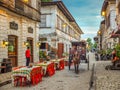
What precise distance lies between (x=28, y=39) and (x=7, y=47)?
6.33 metres

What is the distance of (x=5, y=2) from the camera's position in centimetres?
2025

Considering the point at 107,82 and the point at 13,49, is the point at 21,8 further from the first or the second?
the point at 107,82

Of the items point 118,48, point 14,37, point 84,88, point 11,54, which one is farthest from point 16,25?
point 84,88

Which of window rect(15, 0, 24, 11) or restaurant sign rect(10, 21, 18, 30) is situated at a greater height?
window rect(15, 0, 24, 11)

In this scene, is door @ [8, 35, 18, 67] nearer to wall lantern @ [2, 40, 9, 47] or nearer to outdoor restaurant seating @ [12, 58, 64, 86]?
wall lantern @ [2, 40, 9, 47]

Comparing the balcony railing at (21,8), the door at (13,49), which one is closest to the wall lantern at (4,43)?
the door at (13,49)

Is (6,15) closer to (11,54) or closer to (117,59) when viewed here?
(11,54)

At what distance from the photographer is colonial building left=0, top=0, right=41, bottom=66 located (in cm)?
2042

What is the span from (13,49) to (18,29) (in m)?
1.92

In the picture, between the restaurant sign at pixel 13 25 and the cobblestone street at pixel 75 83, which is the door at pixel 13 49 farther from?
the cobblestone street at pixel 75 83

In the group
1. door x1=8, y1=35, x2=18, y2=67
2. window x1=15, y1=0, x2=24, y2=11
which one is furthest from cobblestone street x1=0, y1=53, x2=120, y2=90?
window x1=15, y1=0, x2=24, y2=11

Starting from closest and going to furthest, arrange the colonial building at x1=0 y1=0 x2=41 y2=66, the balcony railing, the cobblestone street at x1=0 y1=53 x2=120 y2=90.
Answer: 1. the cobblestone street at x1=0 y1=53 x2=120 y2=90
2. the colonial building at x1=0 y1=0 x2=41 y2=66
3. the balcony railing

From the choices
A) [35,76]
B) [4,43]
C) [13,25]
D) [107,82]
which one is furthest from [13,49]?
[107,82]

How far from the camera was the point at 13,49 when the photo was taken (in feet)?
76.8
